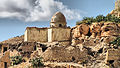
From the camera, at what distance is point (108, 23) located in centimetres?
2614

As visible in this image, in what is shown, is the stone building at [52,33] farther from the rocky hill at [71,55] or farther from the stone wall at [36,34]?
the rocky hill at [71,55]

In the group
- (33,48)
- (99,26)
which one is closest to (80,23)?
(99,26)

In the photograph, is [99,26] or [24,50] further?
[99,26]

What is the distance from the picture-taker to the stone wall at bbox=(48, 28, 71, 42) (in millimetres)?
28828

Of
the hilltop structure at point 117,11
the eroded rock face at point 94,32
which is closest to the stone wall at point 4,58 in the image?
the eroded rock face at point 94,32

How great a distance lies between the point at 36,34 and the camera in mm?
29031

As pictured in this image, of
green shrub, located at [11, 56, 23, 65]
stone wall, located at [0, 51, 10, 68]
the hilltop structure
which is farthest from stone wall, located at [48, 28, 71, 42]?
the hilltop structure

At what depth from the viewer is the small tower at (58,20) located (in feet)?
99.0

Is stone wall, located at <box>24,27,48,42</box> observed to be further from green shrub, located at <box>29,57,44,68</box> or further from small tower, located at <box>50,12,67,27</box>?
green shrub, located at <box>29,57,44,68</box>

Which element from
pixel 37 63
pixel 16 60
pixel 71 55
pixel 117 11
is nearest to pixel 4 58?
pixel 16 60

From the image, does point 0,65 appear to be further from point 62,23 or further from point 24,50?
point 62,23

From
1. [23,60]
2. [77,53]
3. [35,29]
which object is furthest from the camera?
[35,29]

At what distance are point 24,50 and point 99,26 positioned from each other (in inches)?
435

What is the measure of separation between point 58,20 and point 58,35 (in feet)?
8.71
